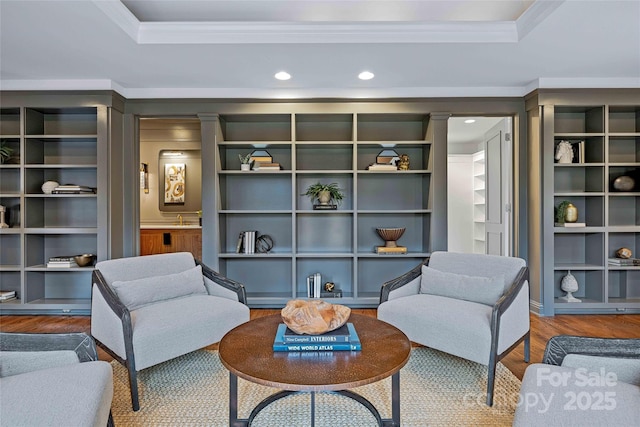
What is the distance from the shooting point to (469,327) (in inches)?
83.6

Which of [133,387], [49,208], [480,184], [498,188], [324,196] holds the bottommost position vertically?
[133,387]

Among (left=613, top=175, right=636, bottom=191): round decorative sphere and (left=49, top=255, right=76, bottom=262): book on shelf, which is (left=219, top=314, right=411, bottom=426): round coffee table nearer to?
(left=49, top=255, right=76, bottom=262): book on shelf

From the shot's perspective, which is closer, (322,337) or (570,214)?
(322,337)

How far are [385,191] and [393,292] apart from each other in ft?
5.80

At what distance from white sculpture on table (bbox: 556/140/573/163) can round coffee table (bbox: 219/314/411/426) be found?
304 centimetres

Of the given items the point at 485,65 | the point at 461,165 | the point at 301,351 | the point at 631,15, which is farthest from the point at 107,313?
the point at 461,165

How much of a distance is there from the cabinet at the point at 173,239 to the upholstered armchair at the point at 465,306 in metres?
3.58

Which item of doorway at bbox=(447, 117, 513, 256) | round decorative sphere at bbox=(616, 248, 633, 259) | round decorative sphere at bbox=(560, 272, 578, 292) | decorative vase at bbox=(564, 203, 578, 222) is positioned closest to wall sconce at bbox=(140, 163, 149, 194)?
doorway at bbox=(447, 117, 513, 256)

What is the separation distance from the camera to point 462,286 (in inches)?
101

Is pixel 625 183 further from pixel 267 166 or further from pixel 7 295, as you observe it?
pixel 7 295

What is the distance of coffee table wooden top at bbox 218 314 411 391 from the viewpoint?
4.35 feet

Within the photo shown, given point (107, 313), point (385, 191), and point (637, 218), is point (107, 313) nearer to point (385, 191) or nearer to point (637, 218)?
point (385, 191)

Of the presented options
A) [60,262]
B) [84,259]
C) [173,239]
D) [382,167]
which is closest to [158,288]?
[84,259]

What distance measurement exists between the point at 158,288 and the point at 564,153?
13.1 ft
